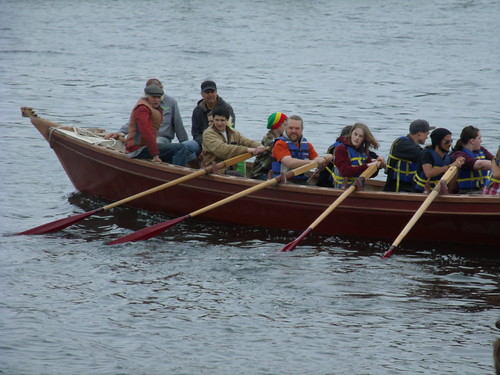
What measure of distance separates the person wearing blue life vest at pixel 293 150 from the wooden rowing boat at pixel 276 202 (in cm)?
32

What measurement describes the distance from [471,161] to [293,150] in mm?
2086

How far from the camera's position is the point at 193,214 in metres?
11.2

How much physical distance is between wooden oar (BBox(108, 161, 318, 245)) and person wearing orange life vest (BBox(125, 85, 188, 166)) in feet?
3.64

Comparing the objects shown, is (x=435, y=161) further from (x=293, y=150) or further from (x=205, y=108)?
(x=205, y=108)

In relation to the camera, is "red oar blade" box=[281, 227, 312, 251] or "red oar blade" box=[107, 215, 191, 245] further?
"red oar blade" box=[107, 215, 191, 245]

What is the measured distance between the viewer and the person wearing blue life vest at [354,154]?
10773 mm

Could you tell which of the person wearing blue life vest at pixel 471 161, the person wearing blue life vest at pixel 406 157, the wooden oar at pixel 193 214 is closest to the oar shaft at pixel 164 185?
the wooden oar at pixel 193 214

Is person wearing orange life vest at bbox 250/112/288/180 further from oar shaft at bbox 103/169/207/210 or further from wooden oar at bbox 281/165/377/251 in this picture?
wooden oar at bbox 281/165/377/251

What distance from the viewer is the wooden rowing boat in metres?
10.4

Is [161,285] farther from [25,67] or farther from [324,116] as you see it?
[25,67]

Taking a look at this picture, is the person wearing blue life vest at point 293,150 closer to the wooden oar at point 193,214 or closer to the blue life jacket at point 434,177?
the wooden oar at point 193,214

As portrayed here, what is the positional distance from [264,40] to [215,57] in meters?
Result: 4.18

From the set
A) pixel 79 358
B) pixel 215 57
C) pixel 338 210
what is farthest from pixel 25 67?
pixel 79 358

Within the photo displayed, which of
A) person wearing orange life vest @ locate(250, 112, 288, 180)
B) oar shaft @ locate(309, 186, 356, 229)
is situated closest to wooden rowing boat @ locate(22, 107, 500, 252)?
oar shaft @ locate(309, 186, 356, 229)
